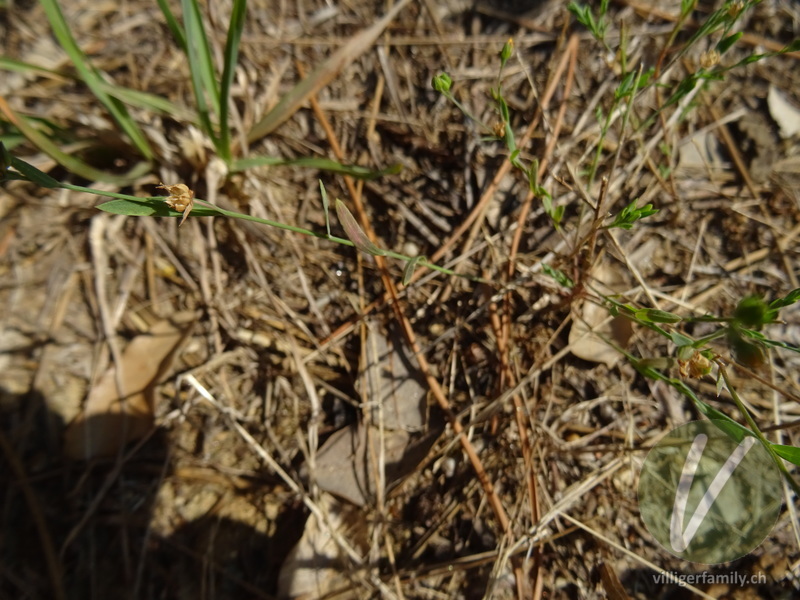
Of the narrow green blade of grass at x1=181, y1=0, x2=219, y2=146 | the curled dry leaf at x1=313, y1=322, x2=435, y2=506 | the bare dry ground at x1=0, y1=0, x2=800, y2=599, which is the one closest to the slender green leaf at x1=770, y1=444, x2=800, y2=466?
the bare dry ground at x1=0, y1=0, x2=800, y2=599

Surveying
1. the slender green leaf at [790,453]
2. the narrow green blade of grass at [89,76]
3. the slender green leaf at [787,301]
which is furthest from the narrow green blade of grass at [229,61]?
the slender green leaf at [790,453]

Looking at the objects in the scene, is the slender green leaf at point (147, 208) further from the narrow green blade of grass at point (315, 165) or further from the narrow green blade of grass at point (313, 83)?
the narrow green blade of grass at point (313, 83)

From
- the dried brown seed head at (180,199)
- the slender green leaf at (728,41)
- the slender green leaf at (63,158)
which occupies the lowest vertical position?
the dried brown seed head at (180,199)

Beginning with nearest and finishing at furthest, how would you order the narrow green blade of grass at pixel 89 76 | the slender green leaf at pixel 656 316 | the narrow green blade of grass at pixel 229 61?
the slender green leaf at pixel 656 316, the narrow green blade of grass at pixel 229 61, the narrow green blade of grass at pixel 89 76

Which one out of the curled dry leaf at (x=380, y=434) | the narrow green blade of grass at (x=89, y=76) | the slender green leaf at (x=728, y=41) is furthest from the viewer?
the curled dry leaf at (x=380, y=434)

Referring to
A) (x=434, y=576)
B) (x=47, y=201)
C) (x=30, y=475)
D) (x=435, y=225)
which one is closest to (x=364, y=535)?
(x=434, y=576)

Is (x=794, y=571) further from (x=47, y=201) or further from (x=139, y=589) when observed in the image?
(x=47, y=201)

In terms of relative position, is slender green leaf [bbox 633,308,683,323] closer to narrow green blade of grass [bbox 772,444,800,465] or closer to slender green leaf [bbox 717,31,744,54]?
narrow green blade of grass [bbox 772,444,800,465]
